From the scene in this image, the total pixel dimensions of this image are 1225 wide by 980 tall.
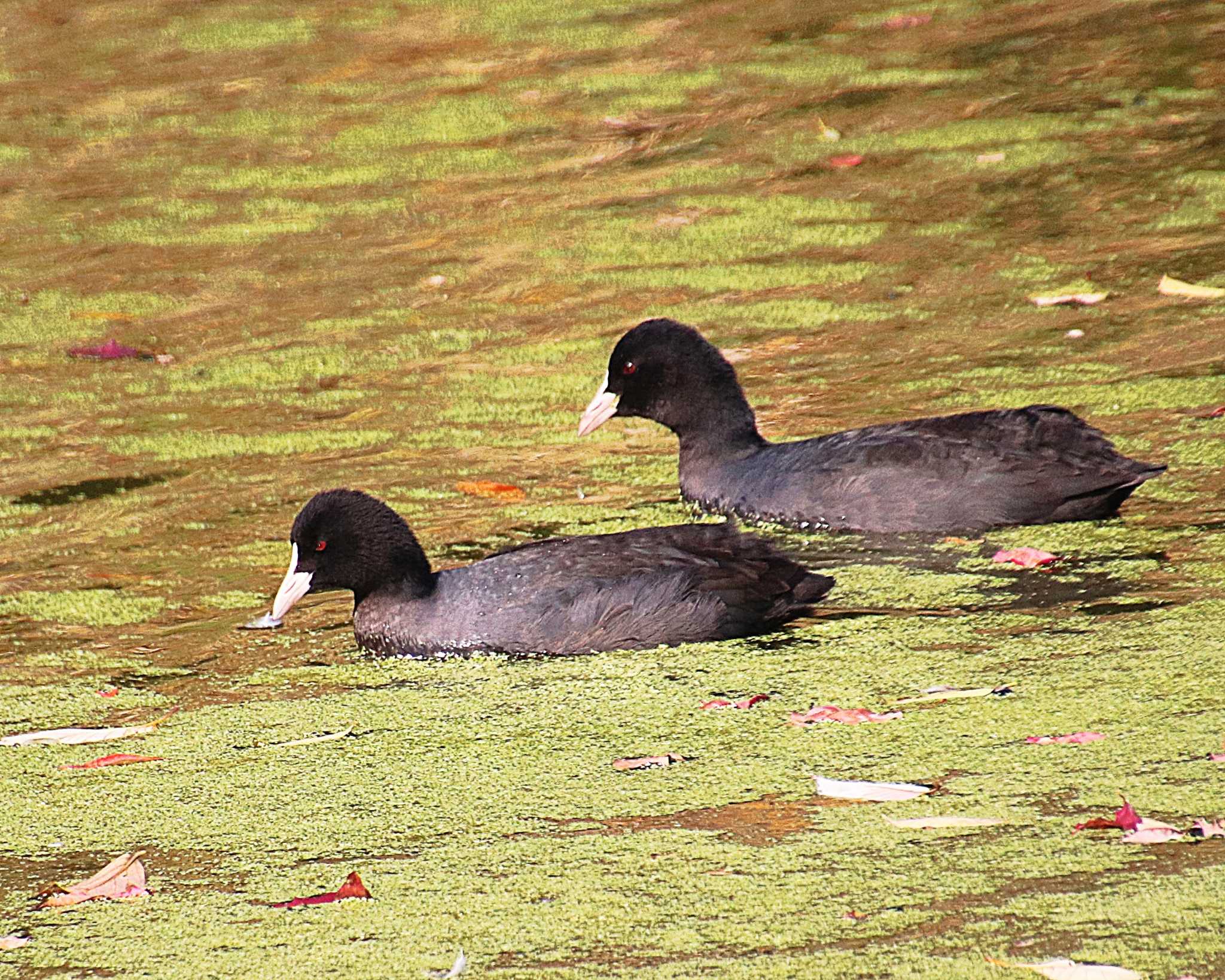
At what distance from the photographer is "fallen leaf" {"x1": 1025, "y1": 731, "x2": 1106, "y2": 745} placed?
4707 mm

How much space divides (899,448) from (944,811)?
250cm

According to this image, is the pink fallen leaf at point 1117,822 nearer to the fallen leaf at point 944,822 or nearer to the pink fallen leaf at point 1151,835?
the pink fallen leaf at point 1151,835

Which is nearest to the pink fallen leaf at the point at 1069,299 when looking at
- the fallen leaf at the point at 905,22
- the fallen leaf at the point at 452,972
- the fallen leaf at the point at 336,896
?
the fallen leaf at the point at 336,896

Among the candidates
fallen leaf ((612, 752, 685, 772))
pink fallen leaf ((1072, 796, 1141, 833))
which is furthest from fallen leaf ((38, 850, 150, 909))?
pink fallen leaf ((1072, 796, 1141, 833))

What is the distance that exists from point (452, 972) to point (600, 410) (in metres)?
4.08

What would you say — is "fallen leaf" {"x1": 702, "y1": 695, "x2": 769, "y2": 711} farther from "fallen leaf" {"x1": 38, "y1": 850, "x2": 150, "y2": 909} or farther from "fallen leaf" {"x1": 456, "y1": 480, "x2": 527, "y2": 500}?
"fallen leaf" {"x1": 456, "y1": 480, "x2": 527, "y2": 500}

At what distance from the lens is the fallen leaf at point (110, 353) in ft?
32.3

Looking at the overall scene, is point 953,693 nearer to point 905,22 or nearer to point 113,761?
point 113,761

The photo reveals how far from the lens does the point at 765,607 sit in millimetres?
5750

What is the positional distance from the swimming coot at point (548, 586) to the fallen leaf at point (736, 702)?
1.62ft

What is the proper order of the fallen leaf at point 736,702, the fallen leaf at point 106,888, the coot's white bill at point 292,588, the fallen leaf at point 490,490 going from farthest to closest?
the fallen leaf at point 490,490 < the coot's white bill at point 292,588 < the fallen leaf at point 736,702 < the fallen leaf at point 106,888

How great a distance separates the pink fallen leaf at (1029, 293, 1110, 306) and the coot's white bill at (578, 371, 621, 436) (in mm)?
2636

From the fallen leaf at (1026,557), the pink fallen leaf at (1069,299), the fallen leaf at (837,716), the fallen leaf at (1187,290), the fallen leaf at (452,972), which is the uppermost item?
the pink fallen leaf at (1069,299)

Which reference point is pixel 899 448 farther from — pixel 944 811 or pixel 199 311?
pixel 199 311
